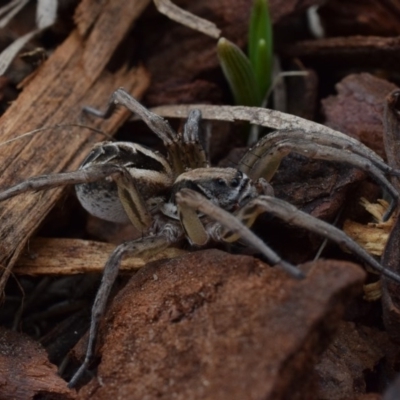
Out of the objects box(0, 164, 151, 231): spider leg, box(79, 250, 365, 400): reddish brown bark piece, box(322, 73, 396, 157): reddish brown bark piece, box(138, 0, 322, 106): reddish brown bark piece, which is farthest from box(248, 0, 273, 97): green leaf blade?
box(79, 250, 365, 400): reddish brown bark piece

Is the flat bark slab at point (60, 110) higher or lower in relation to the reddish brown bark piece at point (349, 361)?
higher

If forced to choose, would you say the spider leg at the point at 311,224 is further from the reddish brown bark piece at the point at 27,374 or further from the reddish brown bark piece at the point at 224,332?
the reddish brown bark piece at the point at 27,374

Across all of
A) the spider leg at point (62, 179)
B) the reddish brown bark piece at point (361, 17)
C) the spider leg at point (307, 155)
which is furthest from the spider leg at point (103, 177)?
the reddish brown bark piece at point (361, 17)

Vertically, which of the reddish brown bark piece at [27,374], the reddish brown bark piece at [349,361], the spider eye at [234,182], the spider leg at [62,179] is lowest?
the reddish brown bark piece at [349,361]

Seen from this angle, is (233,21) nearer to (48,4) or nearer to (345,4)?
(345,4)

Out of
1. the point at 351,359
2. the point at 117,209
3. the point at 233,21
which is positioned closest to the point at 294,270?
the point at 351,359

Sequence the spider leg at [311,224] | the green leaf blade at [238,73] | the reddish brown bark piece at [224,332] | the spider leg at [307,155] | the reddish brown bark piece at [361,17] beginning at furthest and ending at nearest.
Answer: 1. the reddish brown bark piece at [361,17]
2. the green leaf blade at [238,73]
3. the spider leg at [307,155]
4. the spider leg at [311,224]
5. the reddish brown bark piece at [224,332]

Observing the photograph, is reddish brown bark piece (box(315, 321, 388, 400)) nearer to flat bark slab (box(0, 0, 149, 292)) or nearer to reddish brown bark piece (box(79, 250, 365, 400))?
reddish brown bark piece (box(79, 250, 365, 400))
